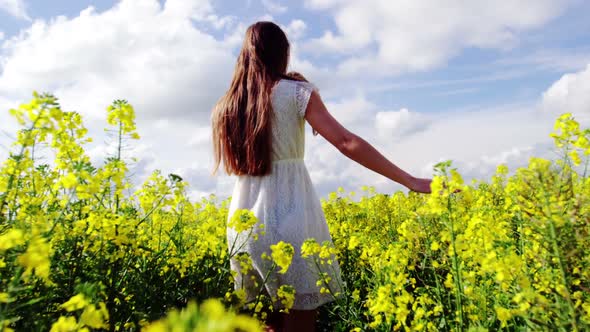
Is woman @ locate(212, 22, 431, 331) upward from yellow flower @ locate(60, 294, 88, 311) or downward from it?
upward

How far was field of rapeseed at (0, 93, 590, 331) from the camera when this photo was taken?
167 centimetres

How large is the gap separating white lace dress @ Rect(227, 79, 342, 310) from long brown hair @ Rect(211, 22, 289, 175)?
0.22 feet

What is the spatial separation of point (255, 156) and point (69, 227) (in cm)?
97

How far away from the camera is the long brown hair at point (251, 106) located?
101 inches

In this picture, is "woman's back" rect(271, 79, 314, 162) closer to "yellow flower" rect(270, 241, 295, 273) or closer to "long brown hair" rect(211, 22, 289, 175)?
"long brown hair" rect(211, 22, 289, 175)

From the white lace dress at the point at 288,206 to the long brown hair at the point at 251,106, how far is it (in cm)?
7

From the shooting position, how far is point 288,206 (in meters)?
2.56

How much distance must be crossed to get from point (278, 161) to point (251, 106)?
0.32 m

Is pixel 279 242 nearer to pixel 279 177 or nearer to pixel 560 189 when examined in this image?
pixel 279 177

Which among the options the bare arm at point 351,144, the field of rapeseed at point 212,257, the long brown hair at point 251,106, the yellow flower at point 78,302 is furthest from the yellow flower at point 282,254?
the yellow flower at point 78,302

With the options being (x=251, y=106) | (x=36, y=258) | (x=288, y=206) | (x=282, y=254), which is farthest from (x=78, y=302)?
(x=251, y=106)

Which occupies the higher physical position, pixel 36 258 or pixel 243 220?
pixel 243 220

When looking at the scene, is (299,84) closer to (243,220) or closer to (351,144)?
(351,144)

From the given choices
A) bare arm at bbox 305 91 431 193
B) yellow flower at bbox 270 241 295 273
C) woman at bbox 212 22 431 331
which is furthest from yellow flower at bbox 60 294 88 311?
bare arm at bbox 305 91 431 193
